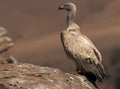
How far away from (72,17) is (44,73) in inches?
169

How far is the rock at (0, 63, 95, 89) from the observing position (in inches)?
583

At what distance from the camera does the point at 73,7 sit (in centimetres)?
1966

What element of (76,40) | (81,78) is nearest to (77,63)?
(76,40)

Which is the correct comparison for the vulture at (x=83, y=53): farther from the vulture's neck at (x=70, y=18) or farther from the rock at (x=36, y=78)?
the rock at (x=36, y=78)

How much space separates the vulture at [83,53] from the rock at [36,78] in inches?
50.3

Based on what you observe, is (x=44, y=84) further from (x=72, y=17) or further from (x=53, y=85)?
(x=72, y=17)

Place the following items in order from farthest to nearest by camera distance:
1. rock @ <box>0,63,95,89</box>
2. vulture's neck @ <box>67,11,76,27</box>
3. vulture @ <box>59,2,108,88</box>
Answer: vulture's neck @ <box>67,11,76,27</box>, vulture @ <box>59,2,108,88</box>, rock @ <box>0,63,95,89</box>

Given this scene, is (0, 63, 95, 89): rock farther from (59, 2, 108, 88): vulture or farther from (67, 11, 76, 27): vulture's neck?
(67, 11, 76, 27): vulture's neck

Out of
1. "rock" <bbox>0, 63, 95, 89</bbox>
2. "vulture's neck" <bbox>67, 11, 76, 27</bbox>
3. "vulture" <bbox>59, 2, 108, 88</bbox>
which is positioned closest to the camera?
"rock" <bbox>0, 63, 95, 89</bbox>

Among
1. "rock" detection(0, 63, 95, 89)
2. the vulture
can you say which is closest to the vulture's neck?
the vulture

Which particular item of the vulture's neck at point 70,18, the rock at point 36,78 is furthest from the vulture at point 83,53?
the rock at point 36,78

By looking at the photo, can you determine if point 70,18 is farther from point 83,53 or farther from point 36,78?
point 36,78

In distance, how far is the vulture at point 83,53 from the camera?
17.7 metres

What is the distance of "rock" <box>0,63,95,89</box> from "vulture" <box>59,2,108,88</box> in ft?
4.19
